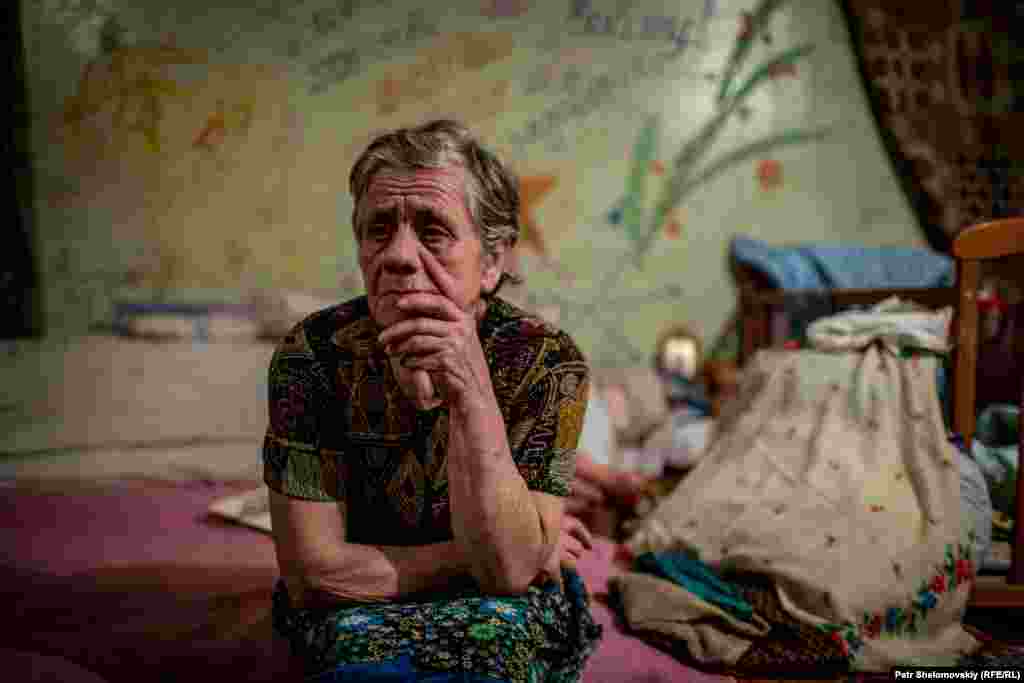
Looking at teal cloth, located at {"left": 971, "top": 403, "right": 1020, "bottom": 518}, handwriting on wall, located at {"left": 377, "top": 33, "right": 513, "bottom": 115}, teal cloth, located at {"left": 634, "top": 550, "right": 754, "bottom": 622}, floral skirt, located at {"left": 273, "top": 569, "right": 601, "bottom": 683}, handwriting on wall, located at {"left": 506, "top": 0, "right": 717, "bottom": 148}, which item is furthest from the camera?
handwriting on wall, located at {"left": 377, "top": 33, "right": 513, "bottom": 115}

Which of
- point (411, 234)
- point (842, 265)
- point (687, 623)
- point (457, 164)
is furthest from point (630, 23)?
point (842, 265)

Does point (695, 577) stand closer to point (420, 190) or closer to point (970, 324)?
point (970, 324)

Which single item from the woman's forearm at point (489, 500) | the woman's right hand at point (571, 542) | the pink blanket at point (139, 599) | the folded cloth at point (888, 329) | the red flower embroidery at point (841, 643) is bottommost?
the red flower embroidery at point (841, 643)

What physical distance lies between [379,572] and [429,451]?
0.19 m

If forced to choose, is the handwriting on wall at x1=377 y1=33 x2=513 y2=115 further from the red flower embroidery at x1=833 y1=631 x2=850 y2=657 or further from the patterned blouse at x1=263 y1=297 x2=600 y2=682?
the red flower embroidery at x1=833 y1=631 x2=850 y2=657

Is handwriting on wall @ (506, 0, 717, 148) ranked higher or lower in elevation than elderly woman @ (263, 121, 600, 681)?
higher

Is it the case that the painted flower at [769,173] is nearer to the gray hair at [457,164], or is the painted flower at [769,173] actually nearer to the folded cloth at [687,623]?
the folded cloth at [687,623]

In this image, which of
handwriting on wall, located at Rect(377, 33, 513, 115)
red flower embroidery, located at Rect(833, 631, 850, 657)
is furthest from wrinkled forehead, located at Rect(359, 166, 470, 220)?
handwriting on wall, located at Rect(377, 33, 513, 115)

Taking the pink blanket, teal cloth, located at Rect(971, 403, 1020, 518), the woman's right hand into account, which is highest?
the woman's right hand

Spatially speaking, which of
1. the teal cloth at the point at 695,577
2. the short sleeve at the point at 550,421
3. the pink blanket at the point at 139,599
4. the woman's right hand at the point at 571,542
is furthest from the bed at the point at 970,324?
the short sleeve at the point at 550,421

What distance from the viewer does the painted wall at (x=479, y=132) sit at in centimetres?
151

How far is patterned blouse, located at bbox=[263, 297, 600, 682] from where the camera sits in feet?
3.01

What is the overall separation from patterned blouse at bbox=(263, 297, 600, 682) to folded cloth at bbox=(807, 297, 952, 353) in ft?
4.38

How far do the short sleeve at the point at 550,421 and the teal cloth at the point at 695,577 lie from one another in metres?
0.76
